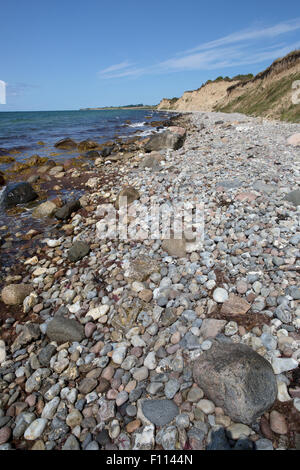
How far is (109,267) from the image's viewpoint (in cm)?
472

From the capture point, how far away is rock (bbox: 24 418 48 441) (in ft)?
8.09

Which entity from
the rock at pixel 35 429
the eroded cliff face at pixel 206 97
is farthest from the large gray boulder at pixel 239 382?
the eroded cliff face at pixel 206 97

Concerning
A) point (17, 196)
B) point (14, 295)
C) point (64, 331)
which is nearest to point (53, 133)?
Result: point (17, 196)

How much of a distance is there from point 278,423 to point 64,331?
2817 millimetres

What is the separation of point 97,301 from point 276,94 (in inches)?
1252

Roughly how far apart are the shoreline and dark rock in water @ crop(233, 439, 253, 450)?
32 millimetres

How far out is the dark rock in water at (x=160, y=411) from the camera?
2385 mm

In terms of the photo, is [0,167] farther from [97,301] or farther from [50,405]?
[50,405]

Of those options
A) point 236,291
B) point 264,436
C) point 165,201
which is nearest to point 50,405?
point 264,436

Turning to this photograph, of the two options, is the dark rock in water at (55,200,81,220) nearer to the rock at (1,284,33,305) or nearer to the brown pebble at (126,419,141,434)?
the rock at (1,284,33,305)

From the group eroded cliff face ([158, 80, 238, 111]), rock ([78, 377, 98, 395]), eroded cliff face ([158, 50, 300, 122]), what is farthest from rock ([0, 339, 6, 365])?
eroded cliff face ([158, 80, 238, 111])

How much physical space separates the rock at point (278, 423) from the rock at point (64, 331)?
2523mm

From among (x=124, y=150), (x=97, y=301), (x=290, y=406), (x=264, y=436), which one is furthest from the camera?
(x=124, y=150)

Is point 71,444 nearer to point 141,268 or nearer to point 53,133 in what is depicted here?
point 141,268
